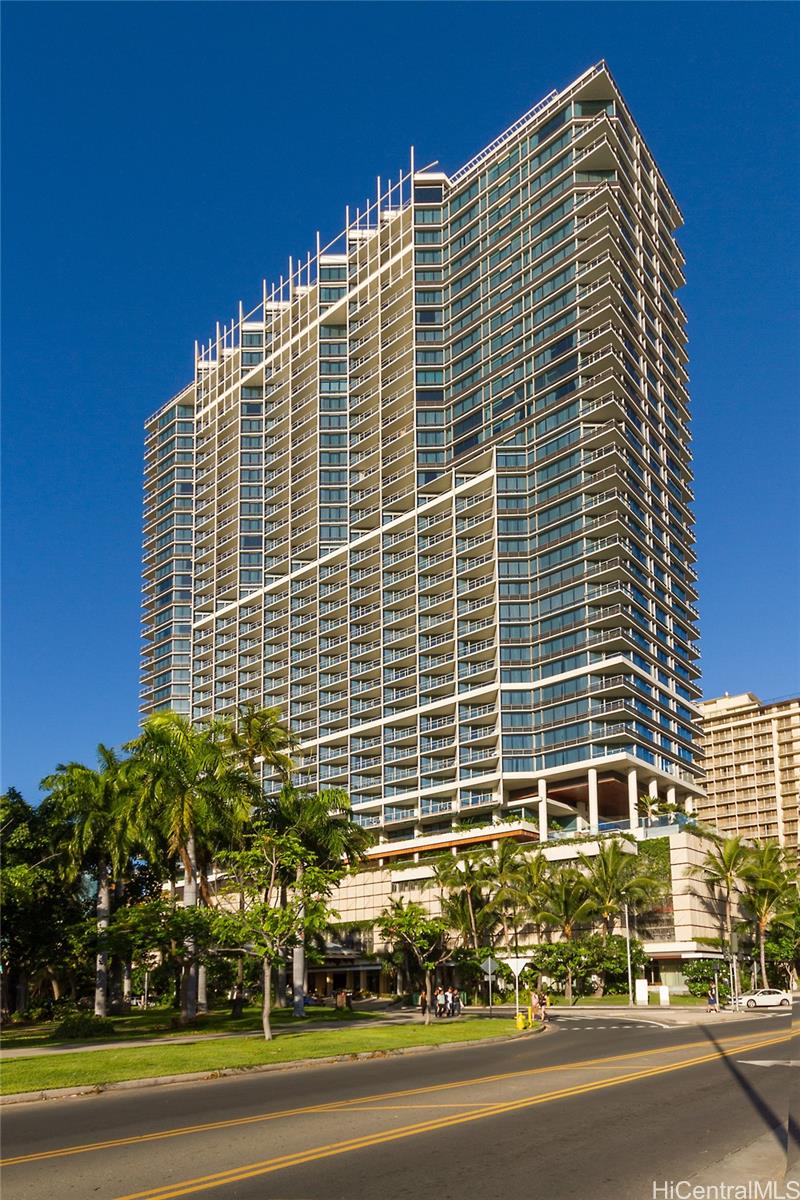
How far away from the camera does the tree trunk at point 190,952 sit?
54688mm

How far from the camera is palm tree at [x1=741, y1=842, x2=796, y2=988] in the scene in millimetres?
87188

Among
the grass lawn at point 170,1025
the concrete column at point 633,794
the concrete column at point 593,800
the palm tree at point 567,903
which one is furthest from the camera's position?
the concrete column at point 593,800

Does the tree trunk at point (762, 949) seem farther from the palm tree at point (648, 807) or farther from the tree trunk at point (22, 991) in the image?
the tree trunk at point (22, 991)

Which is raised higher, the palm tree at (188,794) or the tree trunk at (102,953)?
the palm tree at (188,794)

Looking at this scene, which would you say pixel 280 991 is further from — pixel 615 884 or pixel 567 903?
pixel 615 884

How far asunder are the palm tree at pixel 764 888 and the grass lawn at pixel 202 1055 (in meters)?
46.5

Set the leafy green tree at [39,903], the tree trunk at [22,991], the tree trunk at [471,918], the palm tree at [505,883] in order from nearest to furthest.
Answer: the leafy green tree at [39,903], the tree trunk at [22,991], the palm tree at [505,883], the tree trunk at [471,918]

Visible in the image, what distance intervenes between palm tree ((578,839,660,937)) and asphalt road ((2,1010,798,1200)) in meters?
54.5

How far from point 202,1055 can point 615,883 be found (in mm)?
54530

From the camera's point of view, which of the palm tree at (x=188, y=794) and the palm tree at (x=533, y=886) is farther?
the palm tree at (x=533, y=886)

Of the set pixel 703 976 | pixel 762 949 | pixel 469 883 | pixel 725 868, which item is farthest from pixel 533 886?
pixel 762 949

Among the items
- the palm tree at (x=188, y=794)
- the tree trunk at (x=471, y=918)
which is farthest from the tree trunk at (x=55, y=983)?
the tree trunk at (x=471, y=918)

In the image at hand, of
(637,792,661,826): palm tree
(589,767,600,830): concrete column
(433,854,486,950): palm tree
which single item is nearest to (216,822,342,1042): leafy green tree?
(433,854,486,950): palm tree

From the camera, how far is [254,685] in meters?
152
